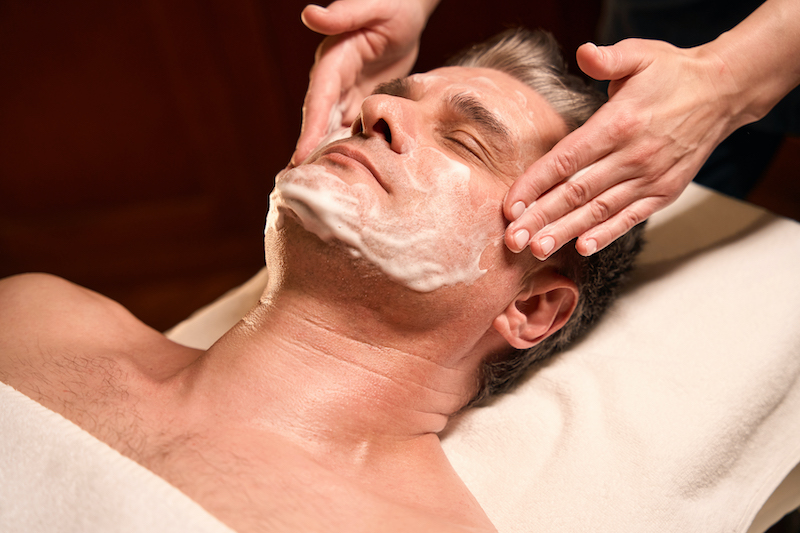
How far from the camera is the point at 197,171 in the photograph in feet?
7.86

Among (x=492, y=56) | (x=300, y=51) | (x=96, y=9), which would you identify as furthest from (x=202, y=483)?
(x=96, y=9)

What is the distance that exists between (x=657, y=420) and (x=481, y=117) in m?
0.68

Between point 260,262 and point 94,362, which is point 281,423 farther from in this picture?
point 260,262

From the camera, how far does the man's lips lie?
0.89 metres

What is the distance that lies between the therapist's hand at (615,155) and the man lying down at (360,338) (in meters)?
0.07

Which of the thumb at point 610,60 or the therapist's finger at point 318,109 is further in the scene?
the therapist's finger at point 318,109

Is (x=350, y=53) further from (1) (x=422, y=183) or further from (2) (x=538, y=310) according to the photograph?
(2) (x=538, y=310)

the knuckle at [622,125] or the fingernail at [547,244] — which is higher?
the knuckle at [622,125]

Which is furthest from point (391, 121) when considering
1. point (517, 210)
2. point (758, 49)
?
point (758, 49)

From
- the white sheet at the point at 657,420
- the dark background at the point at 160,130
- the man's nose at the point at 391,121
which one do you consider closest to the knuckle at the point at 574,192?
the man's nose at the point at 391,121

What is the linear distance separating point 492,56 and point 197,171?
5.28 ft

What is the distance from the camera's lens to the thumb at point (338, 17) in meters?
1.18

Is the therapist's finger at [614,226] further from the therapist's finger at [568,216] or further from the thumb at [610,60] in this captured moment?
the thumb at [610,60]

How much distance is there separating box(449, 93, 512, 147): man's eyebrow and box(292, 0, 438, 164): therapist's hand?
0.35 m
